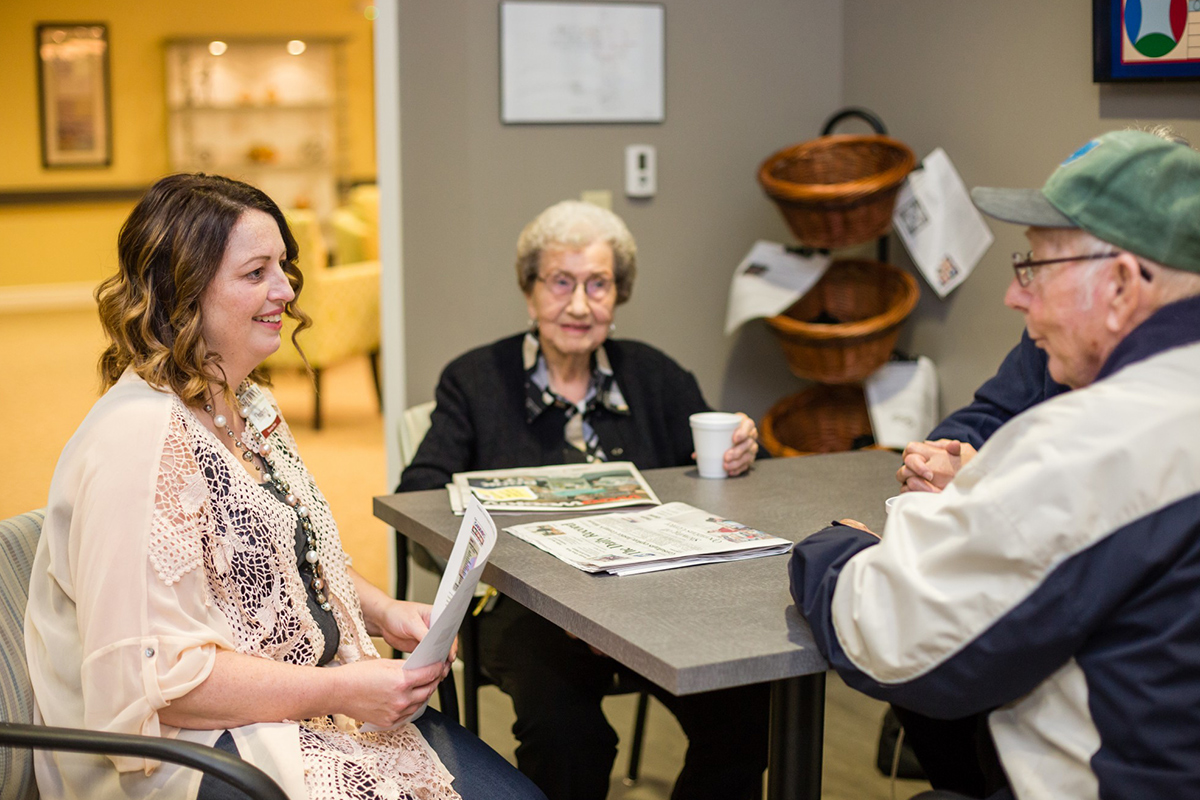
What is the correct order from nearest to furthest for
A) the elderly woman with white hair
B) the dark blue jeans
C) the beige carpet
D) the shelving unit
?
the dark blue jeans → the elderly woman with white hair → the beige carpet → the shelving unit

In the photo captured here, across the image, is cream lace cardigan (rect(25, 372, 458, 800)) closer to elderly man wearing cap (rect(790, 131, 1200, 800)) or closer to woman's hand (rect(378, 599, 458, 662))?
woman's hand (rect(378, 599, 458, 662))

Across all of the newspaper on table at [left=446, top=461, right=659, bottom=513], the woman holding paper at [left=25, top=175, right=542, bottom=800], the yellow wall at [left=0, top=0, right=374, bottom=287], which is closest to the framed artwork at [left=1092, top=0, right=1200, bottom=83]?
the newspaper on table at [left=446, top=461, right=659, bottom=513]

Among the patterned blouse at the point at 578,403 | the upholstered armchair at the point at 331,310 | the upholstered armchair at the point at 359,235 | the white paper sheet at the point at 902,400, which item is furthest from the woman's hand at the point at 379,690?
the upholstered armchair at the point at 359,235

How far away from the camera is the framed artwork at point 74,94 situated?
10.3m

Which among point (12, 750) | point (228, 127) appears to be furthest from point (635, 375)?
point (228, 127)

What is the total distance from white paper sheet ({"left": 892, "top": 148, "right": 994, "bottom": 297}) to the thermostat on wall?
2.29ft

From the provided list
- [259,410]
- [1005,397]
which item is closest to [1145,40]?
[1005,397]

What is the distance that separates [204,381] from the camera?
1.38 meters

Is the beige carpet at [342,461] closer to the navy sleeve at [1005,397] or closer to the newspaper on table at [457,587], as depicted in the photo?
the newspaper on table at [457,587]

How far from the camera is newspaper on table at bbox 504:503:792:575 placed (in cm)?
144

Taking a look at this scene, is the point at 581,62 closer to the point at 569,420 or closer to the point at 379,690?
the point at 569,420

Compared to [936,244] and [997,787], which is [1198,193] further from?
[936,244]

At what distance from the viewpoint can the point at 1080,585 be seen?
3.17ft

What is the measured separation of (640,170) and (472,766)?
2.18 metres
